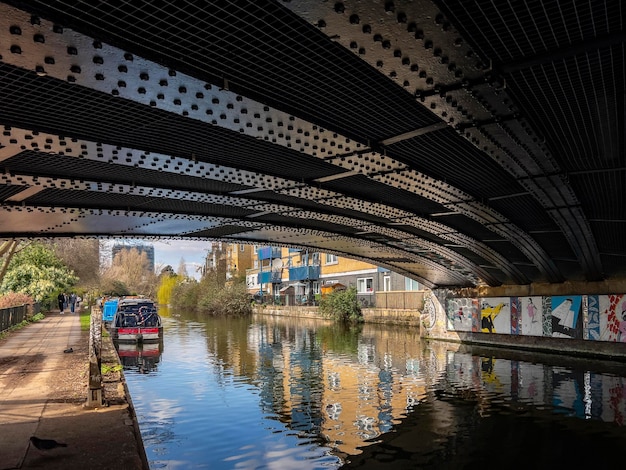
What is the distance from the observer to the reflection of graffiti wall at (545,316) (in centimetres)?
1992

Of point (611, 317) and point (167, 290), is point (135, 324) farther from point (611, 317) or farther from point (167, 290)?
point (167, 290)

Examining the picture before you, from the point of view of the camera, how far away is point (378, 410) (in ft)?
40.8

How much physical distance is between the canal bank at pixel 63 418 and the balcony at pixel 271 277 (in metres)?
51.9

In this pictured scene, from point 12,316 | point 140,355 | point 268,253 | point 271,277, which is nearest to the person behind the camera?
point 140,355

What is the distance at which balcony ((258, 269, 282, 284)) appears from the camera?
67.4m

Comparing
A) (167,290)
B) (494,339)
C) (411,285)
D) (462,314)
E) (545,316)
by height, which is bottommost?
(494,339)

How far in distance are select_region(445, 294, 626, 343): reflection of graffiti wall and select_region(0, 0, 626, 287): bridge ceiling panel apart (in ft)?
26.2

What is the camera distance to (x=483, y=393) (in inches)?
576

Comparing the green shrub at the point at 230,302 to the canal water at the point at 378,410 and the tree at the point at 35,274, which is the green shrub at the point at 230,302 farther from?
the canal water at the point at 378,410

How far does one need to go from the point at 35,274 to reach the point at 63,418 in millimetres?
31982

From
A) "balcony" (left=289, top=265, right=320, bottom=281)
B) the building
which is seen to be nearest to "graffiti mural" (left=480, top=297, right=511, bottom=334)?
the building

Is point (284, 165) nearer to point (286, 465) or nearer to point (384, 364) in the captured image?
point (286, 465)

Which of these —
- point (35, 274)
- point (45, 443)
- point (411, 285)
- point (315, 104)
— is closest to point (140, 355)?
point (45, 443)

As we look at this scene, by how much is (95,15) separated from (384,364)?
16900 mm
